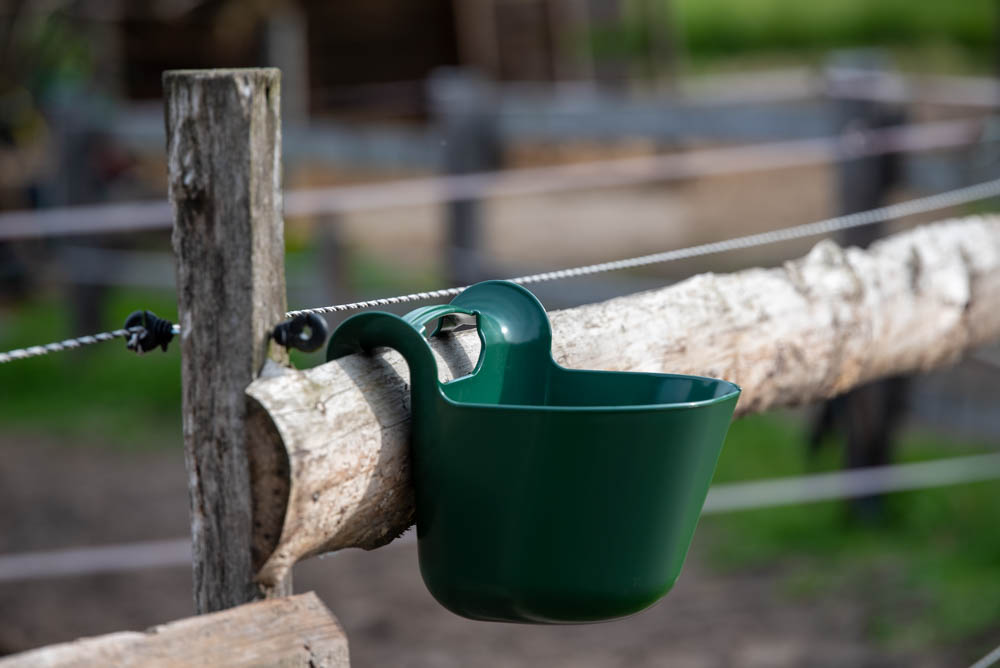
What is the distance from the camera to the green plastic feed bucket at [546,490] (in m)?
1.01

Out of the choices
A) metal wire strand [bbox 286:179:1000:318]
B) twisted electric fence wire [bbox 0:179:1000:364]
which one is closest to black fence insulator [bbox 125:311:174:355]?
twisted electric fence wire [bbox 0:179:1000:364]

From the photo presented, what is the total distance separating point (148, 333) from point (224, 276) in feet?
0.49

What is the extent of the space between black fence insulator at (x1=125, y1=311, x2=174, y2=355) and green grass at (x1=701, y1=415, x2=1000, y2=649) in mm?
2364

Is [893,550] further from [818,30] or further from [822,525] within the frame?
[818,30]

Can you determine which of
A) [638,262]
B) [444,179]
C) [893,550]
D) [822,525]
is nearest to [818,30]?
[444,179]

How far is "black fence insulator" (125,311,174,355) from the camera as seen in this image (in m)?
1.12

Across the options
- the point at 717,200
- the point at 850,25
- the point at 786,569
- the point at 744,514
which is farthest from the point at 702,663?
the point at 850,25

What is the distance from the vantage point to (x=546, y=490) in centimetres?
102

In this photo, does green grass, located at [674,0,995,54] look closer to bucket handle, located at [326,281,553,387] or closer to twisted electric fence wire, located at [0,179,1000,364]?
twisted electric fence wire, located at [0,179,1000,364]

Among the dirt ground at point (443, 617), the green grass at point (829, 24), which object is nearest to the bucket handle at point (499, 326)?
the dirt ground at point (443, 617)

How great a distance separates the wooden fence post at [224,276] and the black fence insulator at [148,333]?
81mm

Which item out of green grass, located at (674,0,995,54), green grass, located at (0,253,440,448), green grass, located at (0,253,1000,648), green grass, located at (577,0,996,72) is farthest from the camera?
green grass, located at (674,0,995,54)

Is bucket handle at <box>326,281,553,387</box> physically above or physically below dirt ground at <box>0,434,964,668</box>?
above

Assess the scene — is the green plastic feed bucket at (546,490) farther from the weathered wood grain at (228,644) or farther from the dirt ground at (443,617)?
the dirt ground at (443,617)
